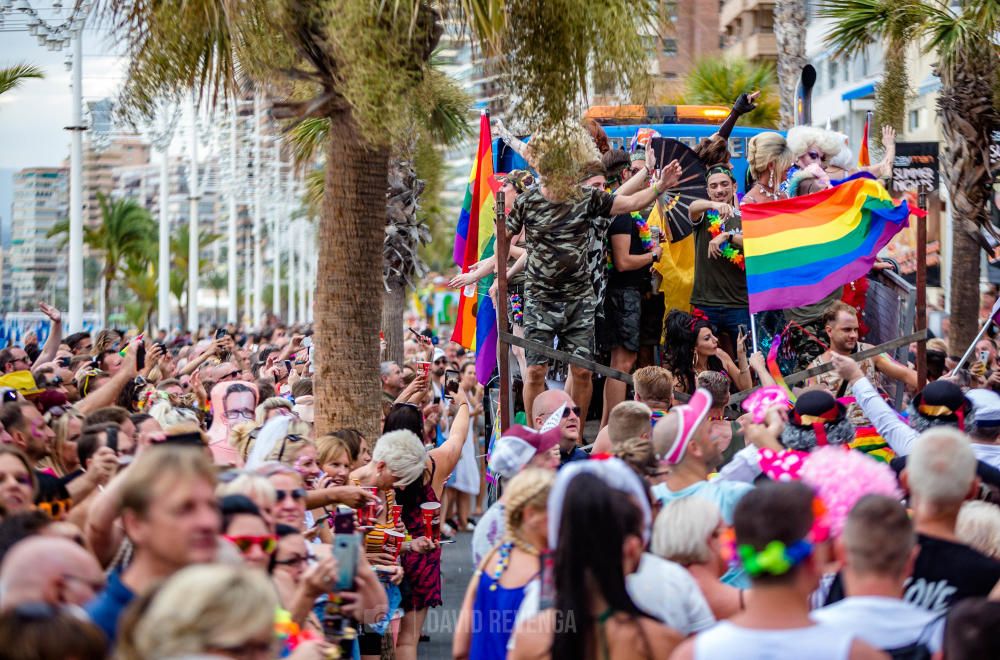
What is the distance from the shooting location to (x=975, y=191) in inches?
615

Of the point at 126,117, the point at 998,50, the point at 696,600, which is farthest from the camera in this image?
the point at 998,50

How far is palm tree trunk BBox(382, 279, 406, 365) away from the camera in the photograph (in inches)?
897

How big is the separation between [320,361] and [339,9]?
2.47 m

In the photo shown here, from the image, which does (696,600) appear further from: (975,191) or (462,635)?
(975,191)

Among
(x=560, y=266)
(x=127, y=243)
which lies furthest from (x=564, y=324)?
(x=127, y=243)

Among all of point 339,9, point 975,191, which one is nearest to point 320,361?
point 339,9

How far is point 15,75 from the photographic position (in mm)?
21094

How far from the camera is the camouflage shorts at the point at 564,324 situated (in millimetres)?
10070

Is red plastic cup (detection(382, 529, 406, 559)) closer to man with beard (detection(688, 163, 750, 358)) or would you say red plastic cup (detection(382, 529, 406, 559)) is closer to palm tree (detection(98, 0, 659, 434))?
palm tree (detection(98, 0, 659, 434))

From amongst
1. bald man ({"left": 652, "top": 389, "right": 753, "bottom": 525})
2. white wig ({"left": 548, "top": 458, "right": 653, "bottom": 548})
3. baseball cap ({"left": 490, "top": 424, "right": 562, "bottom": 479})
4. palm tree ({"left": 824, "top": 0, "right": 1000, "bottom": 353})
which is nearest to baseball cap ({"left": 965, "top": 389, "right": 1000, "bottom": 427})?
bald man ({"left": 652, "top": 389, "right": 753, "bottom": 525})

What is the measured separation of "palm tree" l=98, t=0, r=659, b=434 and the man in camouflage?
0.83m

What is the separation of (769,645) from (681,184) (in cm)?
802

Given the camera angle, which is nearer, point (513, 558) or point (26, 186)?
point (513, 558)

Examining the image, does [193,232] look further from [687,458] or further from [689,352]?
[687,458]
